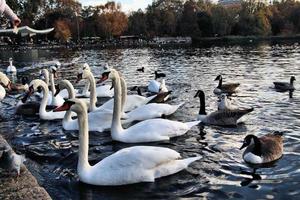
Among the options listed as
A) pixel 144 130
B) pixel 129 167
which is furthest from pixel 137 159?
pixel 144 130

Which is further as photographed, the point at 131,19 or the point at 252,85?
the point at 131,19

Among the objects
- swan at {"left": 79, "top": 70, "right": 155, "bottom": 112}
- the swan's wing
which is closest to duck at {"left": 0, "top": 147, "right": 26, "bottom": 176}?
the swan's wing

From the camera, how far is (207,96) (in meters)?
17.3

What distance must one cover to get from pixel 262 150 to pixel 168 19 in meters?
116

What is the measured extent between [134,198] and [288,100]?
10.1m

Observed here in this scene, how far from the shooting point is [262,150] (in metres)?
8.55

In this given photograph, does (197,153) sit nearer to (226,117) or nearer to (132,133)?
(132,133)

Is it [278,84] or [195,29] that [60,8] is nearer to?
[195,29]

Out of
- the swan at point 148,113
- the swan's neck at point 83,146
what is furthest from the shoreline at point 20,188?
the swan at point 148,113

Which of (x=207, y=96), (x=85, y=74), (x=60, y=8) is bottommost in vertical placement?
(x=207, y=96)

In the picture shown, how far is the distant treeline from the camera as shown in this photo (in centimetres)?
10700

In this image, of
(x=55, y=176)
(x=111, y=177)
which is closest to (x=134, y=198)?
(x=111, y=177)

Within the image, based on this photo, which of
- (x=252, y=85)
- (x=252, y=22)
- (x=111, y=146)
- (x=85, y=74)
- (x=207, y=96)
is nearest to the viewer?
(x=111, y=146)

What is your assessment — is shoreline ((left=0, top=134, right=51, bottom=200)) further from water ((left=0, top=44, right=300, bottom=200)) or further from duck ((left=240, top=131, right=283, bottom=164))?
duck ((left=240, top=131, right=283, bottom=164))
